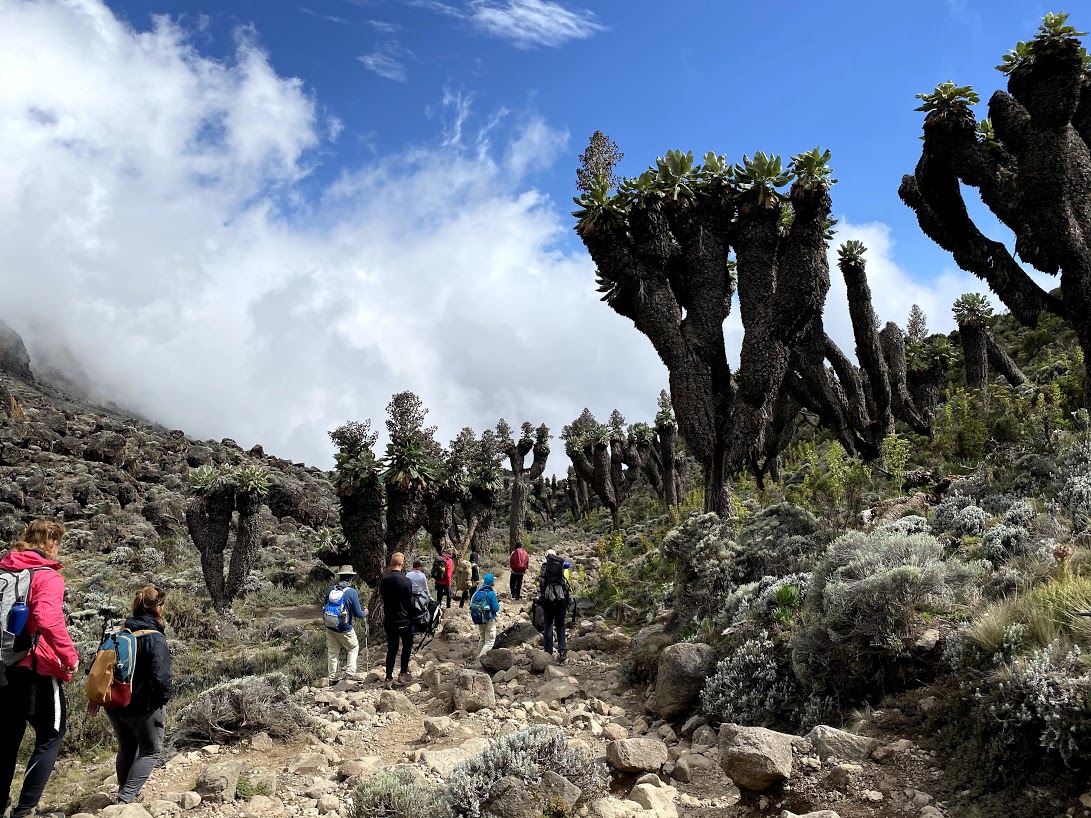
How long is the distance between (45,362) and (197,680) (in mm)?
121143

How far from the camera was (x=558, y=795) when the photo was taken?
16.2 feet

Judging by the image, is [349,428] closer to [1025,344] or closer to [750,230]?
[750,230]

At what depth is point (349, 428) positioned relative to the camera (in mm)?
18375

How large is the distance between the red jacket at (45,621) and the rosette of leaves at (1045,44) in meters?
16.8

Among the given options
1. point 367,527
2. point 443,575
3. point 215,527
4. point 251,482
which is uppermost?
point 251,482

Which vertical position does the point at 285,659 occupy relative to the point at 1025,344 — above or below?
below

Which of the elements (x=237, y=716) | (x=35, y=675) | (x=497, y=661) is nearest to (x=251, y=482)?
(x=497, y=661)

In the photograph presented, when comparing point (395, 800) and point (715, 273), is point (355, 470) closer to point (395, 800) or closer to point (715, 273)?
point (715, 273)

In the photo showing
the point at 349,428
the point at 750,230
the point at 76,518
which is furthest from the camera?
the point at 76,518

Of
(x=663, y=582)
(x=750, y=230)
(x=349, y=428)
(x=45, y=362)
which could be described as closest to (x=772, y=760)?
(x=663, y=582)

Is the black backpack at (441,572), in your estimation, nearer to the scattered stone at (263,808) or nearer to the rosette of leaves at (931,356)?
the scattered stone at (263,808)

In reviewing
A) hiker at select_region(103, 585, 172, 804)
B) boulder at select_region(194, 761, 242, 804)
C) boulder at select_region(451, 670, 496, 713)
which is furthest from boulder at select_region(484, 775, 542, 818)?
boulder at select_region(451, 670, 496, 713)

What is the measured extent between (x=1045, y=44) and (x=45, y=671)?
681 inches

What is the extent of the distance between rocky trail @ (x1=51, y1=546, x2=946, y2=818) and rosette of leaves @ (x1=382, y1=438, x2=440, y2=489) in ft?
20.3
